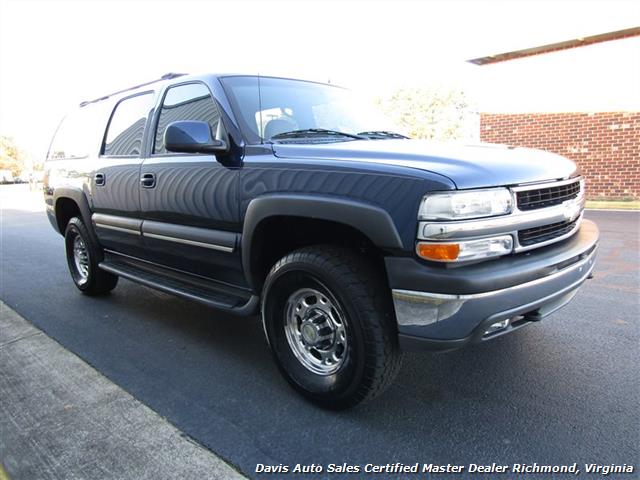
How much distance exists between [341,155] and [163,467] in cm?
172

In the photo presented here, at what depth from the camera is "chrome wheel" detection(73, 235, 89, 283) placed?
4.96 meters

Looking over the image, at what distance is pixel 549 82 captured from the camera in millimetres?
12047

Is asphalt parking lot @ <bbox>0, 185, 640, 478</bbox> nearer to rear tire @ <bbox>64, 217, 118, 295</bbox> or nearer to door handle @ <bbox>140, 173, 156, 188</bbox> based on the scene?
rear tire @ <bbox>64, 217, 118, 295</bbox>

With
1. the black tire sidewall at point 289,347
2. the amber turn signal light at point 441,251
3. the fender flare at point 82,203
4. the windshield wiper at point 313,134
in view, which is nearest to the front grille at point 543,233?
the amber turn signal light at point 441,251

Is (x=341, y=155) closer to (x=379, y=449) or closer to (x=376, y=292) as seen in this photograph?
(x=376, y=292)

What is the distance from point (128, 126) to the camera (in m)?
4.16

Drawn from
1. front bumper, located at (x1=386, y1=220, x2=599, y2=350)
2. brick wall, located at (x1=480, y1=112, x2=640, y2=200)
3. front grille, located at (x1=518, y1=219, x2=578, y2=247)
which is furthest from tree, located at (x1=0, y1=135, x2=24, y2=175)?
front grille, located at (x1=518, y1=219, x2=578, y2=247)

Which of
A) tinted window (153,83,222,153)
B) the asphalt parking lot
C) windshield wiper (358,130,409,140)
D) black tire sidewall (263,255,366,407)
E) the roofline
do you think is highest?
the roofline

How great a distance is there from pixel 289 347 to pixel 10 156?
82.4 meters

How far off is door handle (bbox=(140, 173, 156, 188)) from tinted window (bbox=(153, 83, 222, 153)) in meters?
0.20

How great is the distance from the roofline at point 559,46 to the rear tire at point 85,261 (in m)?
11.6

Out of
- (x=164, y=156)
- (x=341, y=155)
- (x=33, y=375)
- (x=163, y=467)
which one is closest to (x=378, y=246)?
(x=341, y=155)

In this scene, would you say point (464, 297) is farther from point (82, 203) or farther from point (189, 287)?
point (82, 203)

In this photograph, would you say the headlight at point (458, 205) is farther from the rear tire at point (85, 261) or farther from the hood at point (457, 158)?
the rear tire at point (85, 261)
